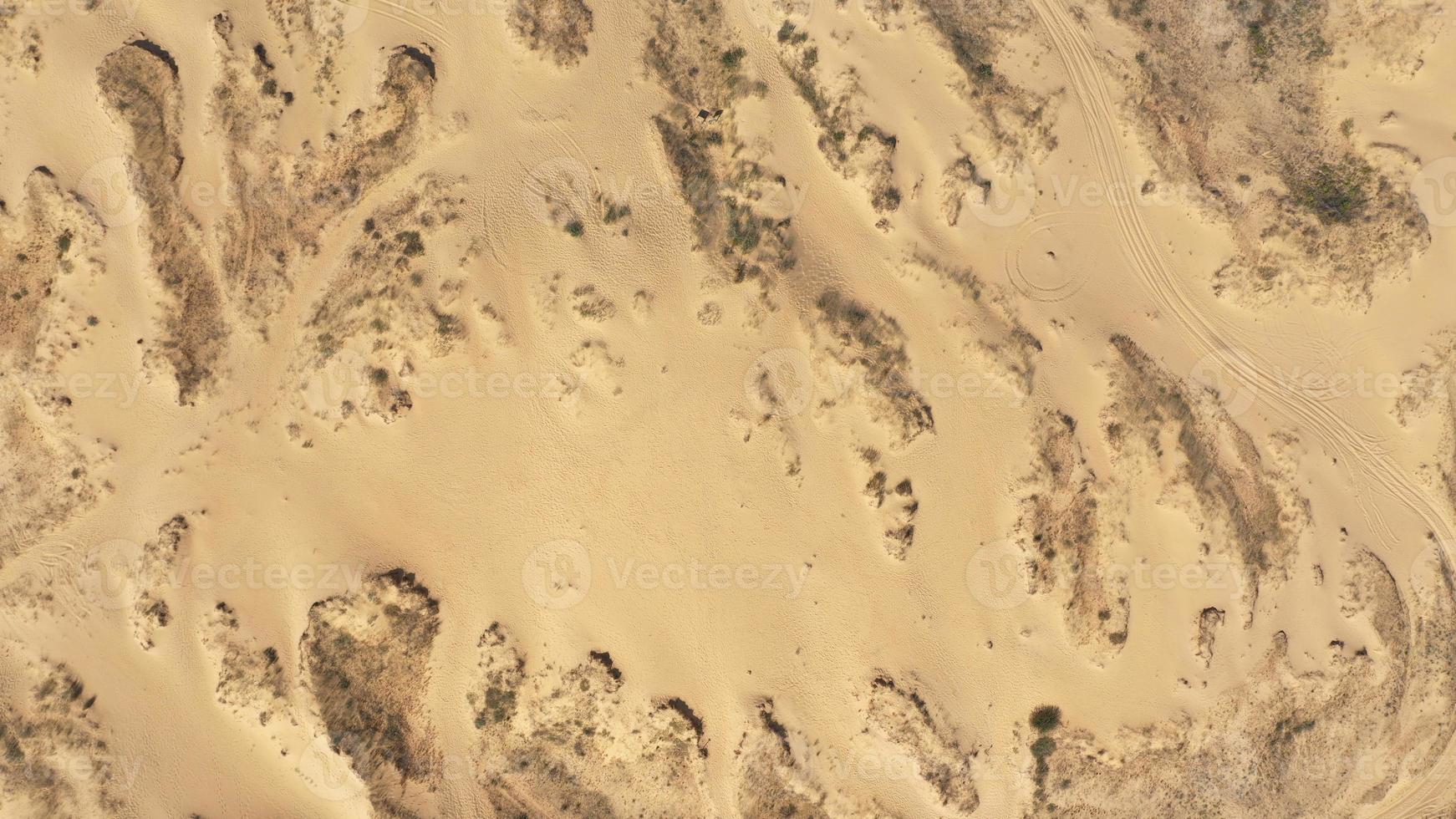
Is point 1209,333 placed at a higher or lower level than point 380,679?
→ higher

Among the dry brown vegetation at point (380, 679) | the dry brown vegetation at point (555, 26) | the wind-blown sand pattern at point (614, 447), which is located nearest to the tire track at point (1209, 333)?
the wind-blown sand pattern at point (614, 447)

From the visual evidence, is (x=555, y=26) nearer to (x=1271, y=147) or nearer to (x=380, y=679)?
(x=380, y=679)

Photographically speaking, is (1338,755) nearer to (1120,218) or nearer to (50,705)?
(1120,218)

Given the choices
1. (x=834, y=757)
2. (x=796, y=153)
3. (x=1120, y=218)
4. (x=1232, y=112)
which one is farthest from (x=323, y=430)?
(x=1232, y=112)

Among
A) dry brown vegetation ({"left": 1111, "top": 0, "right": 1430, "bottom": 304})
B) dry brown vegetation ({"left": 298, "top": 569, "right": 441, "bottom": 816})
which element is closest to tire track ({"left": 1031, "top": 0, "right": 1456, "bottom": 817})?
dry brown vegetation ({"left": 1111, "top": 0, "right": 1430, "bottom": 304})

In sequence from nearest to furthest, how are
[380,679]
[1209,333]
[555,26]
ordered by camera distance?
[380,679]
[555,26]
[1209,333]

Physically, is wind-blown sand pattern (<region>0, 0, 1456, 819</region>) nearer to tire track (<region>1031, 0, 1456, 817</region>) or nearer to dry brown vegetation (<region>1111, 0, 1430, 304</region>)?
tire track (<region>1031, 0, 1456, 817</region>)

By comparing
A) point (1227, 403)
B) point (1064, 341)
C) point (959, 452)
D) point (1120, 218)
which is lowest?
point (959, 452)

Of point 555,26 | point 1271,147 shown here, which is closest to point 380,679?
point 555,26
